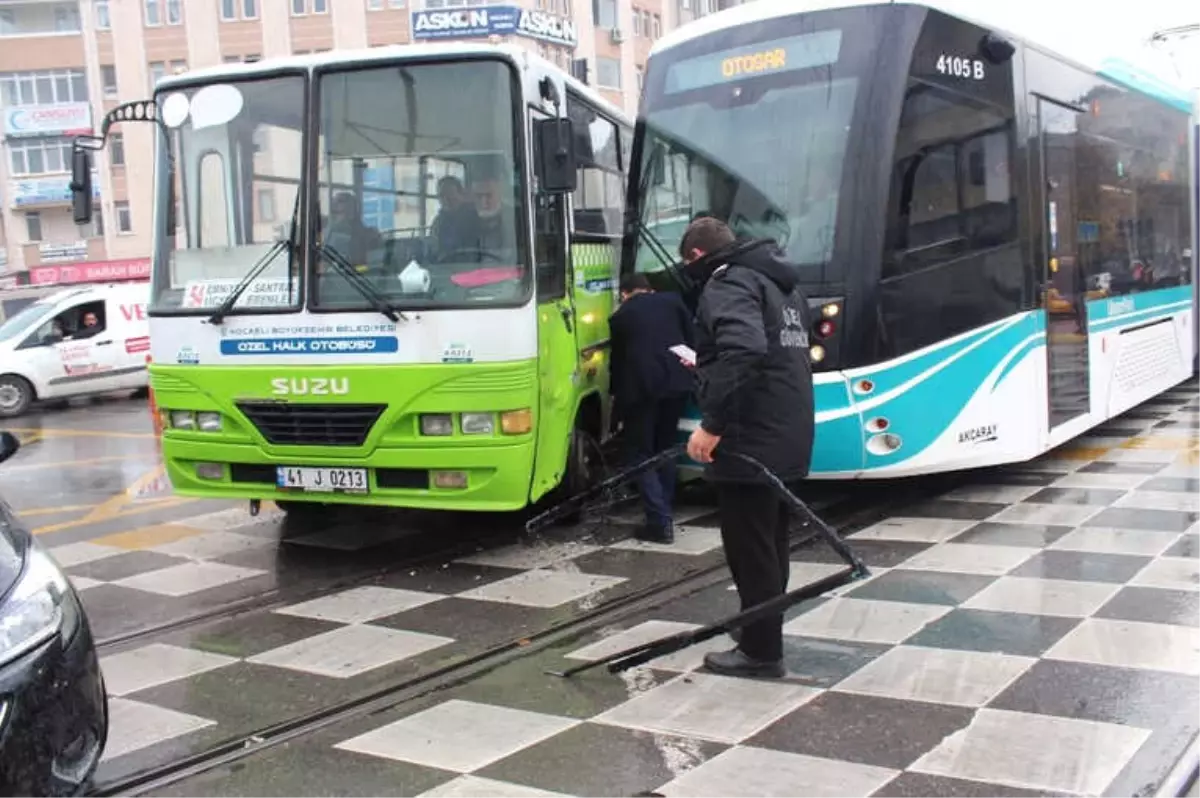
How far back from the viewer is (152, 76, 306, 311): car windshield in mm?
6898

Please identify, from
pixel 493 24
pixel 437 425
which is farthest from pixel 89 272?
pixel 437 425

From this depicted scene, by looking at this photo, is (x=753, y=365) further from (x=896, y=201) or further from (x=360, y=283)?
(x=896, y=201)

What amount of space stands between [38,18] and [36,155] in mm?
6580

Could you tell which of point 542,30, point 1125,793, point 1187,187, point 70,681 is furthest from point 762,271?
point 542,30

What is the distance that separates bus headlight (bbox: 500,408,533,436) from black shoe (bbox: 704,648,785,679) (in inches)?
80.9

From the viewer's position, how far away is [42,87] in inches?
1975

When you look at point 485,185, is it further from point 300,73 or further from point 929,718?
point 929,718

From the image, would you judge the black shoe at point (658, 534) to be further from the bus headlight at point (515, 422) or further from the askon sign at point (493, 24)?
the askon sign at point (493, 24)

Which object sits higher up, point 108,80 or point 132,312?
point 108,80

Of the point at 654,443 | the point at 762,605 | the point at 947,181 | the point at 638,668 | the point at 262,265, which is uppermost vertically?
the point at 947,181

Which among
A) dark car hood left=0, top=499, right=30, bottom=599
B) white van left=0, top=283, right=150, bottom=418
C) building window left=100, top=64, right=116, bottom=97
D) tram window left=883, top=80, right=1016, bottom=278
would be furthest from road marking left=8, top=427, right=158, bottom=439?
building window left=100, top=64, right=116, bottom=97

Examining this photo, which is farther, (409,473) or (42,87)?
(42,87)

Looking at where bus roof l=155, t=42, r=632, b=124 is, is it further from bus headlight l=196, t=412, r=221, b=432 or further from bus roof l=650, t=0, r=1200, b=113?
bus headlight l=196, t=412, r=221, b=432

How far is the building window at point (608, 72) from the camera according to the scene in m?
51.5
